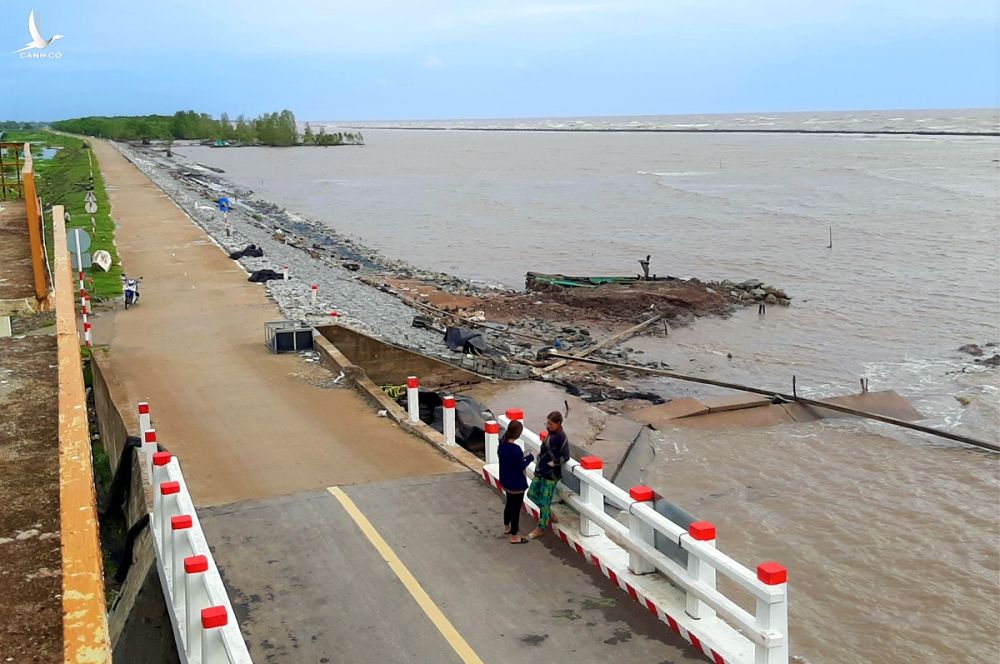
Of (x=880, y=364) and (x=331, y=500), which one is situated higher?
(x=331, y=500)

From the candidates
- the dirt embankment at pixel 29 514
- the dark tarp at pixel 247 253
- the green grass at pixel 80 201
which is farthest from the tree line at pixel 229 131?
the dirt embankment at pixel 29 514

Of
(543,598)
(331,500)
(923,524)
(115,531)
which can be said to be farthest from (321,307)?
(543,598)

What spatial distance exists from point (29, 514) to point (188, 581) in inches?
56.6

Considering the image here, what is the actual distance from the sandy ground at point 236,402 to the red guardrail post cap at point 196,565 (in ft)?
12.6

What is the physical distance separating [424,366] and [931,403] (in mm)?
11310

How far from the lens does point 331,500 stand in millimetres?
10188

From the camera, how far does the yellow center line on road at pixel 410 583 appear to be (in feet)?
23.5

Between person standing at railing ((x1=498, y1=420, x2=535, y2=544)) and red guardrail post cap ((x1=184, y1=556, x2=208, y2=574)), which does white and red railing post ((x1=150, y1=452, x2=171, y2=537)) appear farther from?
person standing at railing ((x1=498, y1=420, x2=535, y2=544))

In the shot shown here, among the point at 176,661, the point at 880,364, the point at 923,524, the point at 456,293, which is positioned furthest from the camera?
the point at 456,293

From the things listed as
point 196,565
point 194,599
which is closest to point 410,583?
point 194,599

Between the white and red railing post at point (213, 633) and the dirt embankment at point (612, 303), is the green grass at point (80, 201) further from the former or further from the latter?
the white and red railing post at point (213, 633)

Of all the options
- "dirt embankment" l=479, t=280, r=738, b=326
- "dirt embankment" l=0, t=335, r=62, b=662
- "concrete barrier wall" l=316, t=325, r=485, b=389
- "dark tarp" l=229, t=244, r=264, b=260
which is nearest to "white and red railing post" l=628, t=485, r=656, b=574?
"dirt embankment" l=0, t=335, r=62, b=662

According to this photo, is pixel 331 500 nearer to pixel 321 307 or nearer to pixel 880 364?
pixel 321 307

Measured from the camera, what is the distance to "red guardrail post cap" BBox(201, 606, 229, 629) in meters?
5.91
